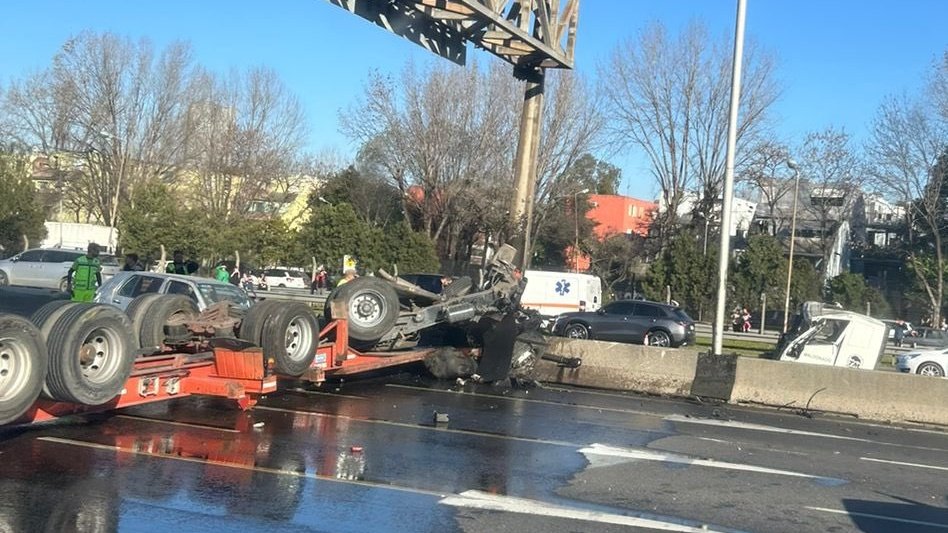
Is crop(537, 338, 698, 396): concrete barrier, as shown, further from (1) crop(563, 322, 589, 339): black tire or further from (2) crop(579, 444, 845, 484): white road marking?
(1) crop(563, 322, 589, 339): black tire

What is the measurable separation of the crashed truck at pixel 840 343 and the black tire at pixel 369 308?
29.4 feet

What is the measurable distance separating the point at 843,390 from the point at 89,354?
11.1 metres

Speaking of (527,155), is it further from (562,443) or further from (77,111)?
(77,111)

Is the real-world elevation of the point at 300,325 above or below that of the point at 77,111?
below

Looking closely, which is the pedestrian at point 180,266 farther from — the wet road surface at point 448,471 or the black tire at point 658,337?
the black tire at point 658,337

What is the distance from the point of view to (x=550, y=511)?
24.6ft

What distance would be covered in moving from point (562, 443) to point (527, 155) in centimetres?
969

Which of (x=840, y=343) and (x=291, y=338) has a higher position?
(x=840, y=343)

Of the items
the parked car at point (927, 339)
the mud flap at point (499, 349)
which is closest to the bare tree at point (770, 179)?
the parked car at point (927, 339)

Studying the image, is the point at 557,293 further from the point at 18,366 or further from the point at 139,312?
the point at 18,366

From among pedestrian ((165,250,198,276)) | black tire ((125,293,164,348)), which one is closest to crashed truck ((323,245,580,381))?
black tire ((125,293,164,348))

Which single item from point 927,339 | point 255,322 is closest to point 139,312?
point 255,322

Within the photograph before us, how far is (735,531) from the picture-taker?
7227 millimetres

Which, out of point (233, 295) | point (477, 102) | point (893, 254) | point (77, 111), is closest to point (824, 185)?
point (893, 254)
